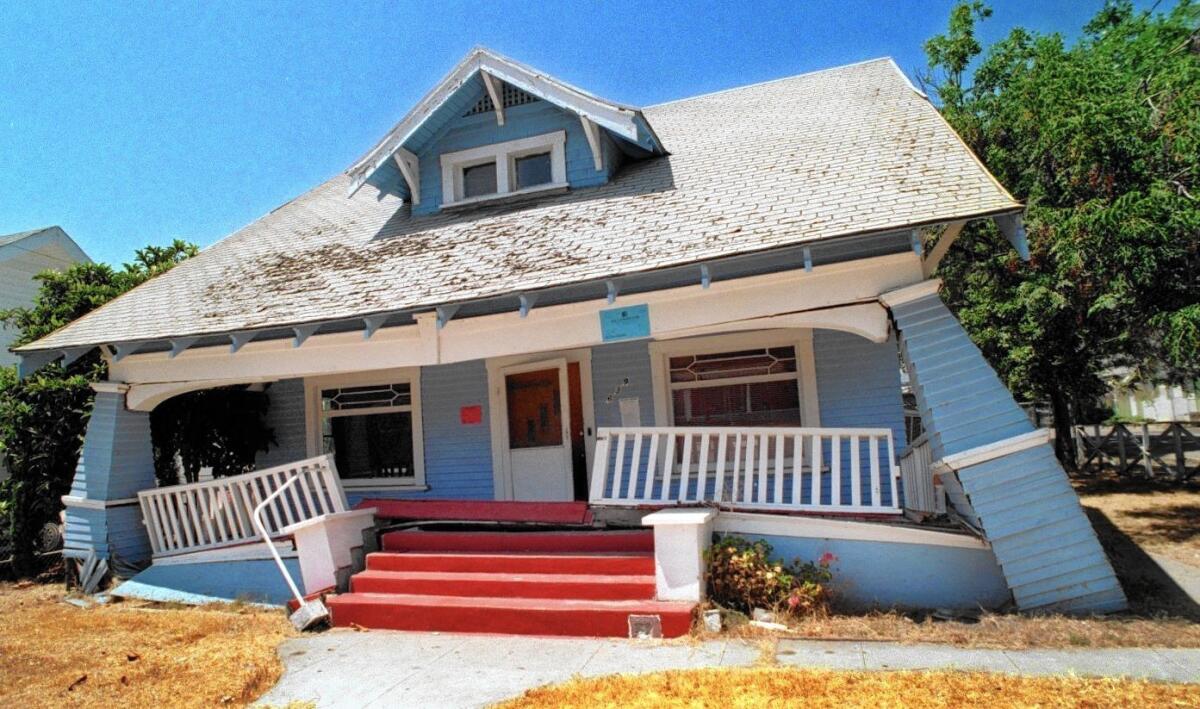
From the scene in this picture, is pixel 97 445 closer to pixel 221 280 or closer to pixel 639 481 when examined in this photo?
pixel 221 280

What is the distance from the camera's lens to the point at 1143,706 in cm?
387

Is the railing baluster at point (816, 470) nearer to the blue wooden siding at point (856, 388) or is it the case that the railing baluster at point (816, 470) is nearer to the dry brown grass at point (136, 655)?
the blue wooden siding at point (856, 388)

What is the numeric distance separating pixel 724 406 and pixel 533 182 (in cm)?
449

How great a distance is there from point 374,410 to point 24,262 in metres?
12.4

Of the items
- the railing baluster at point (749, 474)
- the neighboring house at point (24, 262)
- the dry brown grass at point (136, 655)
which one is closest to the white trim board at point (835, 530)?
the railing baluster at point (749, 474)

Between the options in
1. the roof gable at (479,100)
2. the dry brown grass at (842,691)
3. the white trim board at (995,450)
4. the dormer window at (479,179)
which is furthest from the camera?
the dormer window at (479,179)

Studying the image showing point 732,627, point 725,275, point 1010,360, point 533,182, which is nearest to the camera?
point 732,627

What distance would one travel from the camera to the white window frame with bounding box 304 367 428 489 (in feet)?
34.0

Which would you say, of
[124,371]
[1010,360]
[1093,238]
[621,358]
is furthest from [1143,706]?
[1010,360]

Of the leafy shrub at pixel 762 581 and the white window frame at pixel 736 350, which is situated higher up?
the white window frame at pixel 736 350

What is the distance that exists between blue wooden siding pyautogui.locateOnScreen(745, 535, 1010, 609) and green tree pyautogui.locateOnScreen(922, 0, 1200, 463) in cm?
462

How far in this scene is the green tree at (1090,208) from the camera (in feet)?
28.9

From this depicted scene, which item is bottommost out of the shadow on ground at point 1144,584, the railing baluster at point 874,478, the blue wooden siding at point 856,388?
the shadow on ground at point 1144,584

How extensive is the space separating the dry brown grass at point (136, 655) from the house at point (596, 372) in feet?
2.35
